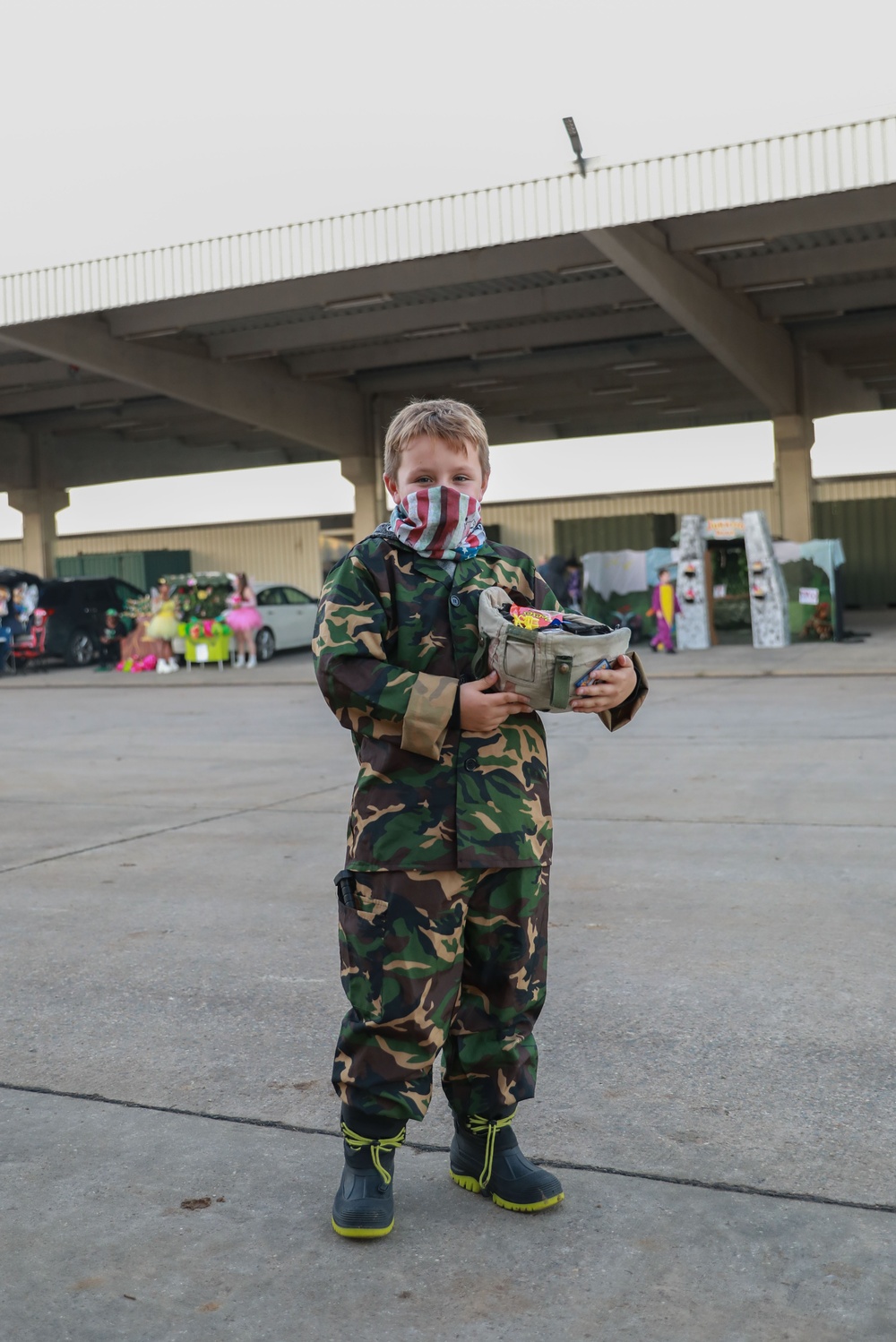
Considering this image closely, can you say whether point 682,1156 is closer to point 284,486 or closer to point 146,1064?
point 146,1064

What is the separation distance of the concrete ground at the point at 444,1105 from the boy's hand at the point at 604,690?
3.48ft

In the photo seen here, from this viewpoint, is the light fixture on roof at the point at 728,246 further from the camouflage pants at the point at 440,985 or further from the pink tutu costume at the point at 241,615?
the camouflage pants at the point at 440,985

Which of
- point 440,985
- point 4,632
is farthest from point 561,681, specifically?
point 4,632

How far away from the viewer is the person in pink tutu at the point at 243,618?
22.3m

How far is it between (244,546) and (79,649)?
608 inches

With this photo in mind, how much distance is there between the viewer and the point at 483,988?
2.68m

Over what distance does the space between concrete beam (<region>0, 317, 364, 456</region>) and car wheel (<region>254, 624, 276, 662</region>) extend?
5.62m

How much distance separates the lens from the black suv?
2397 cm

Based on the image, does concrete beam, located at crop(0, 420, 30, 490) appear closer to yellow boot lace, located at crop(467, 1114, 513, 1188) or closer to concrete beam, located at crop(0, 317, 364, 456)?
concrete beam, located at crop(0, 317, 364, 456)

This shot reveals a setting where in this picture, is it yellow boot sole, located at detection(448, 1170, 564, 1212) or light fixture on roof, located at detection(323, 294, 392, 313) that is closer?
yellow boot sole, located at detection(448, 1170, 564, 1212)

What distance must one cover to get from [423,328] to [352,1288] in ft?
78.5

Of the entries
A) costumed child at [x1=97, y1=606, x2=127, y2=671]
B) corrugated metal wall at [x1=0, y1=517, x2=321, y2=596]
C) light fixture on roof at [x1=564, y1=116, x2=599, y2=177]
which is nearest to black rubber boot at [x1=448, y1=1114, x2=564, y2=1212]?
light fixture on roof at [x1=564, y1=116, x2=599, y2=177]

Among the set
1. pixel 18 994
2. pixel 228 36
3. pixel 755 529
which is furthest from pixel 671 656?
pixel 18 994

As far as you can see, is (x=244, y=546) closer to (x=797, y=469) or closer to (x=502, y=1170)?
(x=797, y=469)
